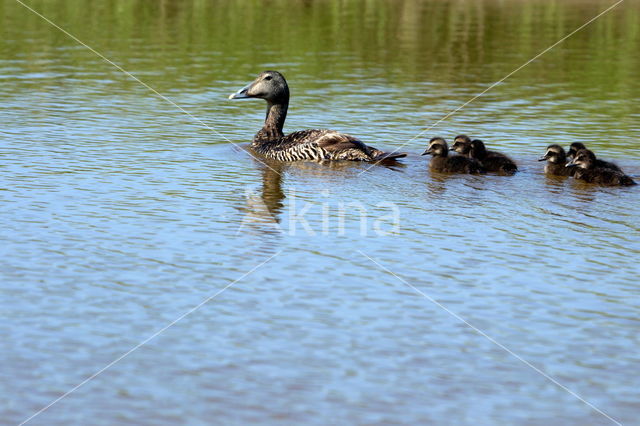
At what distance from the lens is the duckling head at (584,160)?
38.0ft

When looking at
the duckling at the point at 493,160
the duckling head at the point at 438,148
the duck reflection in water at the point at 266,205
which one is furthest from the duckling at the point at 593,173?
the duck reflection in water at the point at 266,205

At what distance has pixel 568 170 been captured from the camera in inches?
467

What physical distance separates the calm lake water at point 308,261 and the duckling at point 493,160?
0.30 m

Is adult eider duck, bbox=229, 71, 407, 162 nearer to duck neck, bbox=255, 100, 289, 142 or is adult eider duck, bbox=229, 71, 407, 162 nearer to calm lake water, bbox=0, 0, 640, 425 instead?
duck neck, bbox=255, 100, 289, 142

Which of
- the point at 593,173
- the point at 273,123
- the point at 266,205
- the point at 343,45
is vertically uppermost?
the point at 343,45

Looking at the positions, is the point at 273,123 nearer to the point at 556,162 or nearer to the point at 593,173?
the point at 556,162

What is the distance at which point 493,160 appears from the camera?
12047mm

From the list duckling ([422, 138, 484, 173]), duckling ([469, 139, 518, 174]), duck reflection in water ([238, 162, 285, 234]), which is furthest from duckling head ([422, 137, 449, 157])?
duck reflection in water ([238, 162, 285, 234])

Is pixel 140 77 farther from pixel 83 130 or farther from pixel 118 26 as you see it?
pixel 118 26

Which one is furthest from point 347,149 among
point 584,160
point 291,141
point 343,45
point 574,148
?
point 343,45

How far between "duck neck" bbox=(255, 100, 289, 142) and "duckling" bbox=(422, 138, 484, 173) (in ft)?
7.80

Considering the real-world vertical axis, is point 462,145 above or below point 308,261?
above

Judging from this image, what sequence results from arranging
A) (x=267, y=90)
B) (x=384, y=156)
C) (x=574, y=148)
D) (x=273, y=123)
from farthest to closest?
(x=267, y=90) < (x=273, y=123) < (x=384, y=156) < (x=574, y=148)

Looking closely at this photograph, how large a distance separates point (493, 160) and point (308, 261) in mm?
4288
